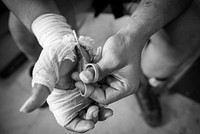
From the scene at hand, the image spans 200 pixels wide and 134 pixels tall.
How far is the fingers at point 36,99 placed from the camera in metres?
0.42

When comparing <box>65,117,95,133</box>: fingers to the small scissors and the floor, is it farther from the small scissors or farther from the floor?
the floor

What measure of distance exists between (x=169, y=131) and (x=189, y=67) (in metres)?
0.35

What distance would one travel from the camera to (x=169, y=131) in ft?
3.32

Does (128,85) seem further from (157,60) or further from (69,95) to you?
(157,60)

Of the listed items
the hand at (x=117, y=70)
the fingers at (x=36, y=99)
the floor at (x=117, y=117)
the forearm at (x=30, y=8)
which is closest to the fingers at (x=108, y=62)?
the hand at (x=117, y=70)

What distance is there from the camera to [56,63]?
1.77ft

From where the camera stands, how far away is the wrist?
2.14ft

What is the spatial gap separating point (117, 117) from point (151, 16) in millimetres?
618

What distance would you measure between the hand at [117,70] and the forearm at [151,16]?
0.06 m

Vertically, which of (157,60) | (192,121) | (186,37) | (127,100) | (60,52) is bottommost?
(192,121)

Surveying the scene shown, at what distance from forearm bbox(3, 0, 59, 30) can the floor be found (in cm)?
44

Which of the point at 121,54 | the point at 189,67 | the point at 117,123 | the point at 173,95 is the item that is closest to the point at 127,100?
the point at 117,123

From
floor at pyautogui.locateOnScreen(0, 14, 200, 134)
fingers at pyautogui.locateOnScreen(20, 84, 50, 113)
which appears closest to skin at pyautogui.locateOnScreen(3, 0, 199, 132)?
fingers at pyautogui.locateOnScreen(20, 84, 50, 113)

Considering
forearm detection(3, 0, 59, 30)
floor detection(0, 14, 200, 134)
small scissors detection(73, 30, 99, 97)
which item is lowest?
floor detection(0, 14, 200, 134)
